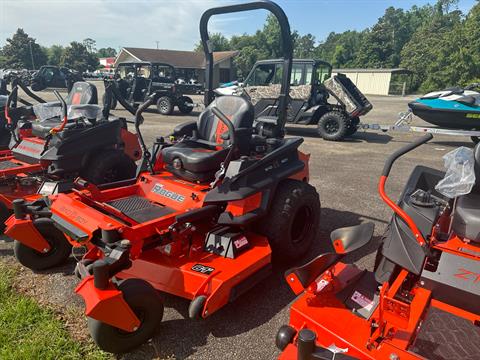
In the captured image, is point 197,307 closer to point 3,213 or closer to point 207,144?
point 207,144

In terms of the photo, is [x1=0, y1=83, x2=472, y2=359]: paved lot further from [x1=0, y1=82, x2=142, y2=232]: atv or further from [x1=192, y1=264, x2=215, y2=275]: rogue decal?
[x1=0, y1=82, x2=142, y2=232]: atv

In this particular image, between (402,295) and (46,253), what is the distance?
3041 mm

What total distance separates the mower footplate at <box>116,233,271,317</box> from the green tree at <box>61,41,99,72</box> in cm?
6307

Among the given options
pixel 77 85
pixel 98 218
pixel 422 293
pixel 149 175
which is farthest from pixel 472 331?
pixel 77 85

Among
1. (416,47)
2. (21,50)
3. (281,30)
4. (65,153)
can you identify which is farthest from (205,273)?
(21,50)

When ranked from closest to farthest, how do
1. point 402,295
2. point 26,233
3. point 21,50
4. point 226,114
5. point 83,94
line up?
point 402,295
point 26,233
point 226,114
point 83,94
point 21,50

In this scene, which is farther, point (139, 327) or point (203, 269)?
point (203, 269)

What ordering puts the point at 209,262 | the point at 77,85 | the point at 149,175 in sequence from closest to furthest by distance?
the point at 209,262 < the point at 149,175 < the point at 77,85

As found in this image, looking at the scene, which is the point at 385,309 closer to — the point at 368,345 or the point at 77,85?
the point at 368,345

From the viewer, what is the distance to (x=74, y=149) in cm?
490

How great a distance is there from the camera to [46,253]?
3398mm

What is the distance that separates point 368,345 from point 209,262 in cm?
134

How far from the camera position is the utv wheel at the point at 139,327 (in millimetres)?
2252

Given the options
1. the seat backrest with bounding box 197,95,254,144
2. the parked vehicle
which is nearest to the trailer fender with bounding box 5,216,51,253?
the seat backrest with bounding box 197,95,254,144
